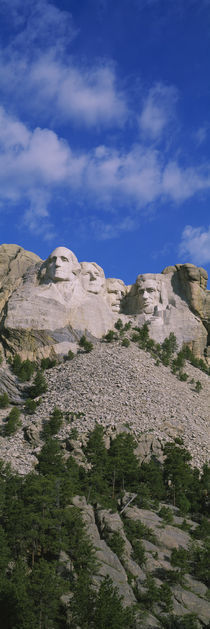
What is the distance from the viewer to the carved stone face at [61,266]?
7438cm

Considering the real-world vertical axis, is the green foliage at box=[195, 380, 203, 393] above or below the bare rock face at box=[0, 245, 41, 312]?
below

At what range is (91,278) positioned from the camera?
8019 centimetres

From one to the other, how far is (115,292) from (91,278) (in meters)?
→ 6.82

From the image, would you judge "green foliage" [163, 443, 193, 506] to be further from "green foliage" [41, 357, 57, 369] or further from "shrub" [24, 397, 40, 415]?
Answer: "green foliage" [41, 357, 57, 369]

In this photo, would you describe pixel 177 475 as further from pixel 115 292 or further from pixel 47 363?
pixel 115 292

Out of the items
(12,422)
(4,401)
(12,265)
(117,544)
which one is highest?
(12,265)

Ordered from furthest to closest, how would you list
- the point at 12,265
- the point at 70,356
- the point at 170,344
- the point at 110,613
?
the point at 12,265 < the point at 170,344 < the point at 70,356 < the point at 110,613

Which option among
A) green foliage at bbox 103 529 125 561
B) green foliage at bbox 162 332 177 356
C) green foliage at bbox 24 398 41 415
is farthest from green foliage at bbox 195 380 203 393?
green foliage at bbox 103 529 125 561

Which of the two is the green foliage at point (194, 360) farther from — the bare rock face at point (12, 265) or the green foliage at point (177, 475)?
the green foliage at point (177, 475)

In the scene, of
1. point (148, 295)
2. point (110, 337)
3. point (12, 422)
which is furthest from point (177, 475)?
point (148, 295)

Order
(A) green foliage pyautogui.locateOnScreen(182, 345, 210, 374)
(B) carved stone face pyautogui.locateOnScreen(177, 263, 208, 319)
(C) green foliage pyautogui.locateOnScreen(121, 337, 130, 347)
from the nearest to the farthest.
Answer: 1. (C) green foliage pyautogui.locateOnScreen(121, 337, 130, 347)
2. (A) green foliage pyautogui.locateOnScreen(182, 345, 210, 374)
3. (B) carved stone face pyautogui.locateOnScreen(177, 263, 208, 319)

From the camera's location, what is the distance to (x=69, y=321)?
2827 inches

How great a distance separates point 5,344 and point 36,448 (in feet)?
72.7

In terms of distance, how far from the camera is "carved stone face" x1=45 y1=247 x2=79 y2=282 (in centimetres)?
7438
